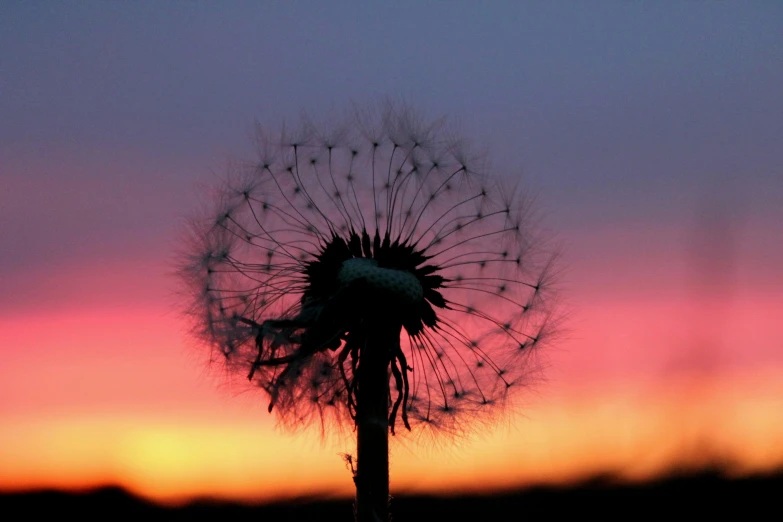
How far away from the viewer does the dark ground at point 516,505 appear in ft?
18.4

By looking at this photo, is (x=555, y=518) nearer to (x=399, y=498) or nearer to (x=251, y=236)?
(x=399, y=498)

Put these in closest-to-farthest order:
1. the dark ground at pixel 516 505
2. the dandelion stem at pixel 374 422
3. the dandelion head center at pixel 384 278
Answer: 1. the dark ground at pixel 516 505
2. the dandelion stem at pixel 374 422
3. the dandelion head center at pixel 384 278

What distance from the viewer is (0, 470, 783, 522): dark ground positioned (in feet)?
18.4

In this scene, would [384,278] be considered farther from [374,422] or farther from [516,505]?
[516,505]

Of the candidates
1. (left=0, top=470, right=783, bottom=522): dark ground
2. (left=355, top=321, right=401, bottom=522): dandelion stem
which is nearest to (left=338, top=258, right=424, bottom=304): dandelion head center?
(left=355, top=321, right=401, bottom=522): dandelion stem

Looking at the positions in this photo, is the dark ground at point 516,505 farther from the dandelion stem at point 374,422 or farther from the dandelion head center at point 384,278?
the dandelion head center at point 384,278

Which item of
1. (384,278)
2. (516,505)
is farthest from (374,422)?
(516,505)

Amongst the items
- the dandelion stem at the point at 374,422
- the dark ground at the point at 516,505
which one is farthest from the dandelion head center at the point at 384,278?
the dark ground at the point at 516,505

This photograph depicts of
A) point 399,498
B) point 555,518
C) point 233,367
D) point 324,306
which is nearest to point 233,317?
point 233,367

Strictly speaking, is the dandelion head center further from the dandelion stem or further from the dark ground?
the dark ground

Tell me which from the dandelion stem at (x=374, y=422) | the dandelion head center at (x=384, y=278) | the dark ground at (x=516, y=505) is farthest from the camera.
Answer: the dandelion head center at (x=384, y=278)

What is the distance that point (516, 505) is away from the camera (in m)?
9.60

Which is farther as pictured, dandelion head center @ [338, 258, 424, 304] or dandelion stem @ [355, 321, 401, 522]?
dandelion head center @ [338, 258, 424, 304]

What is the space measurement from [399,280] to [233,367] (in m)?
1.66
